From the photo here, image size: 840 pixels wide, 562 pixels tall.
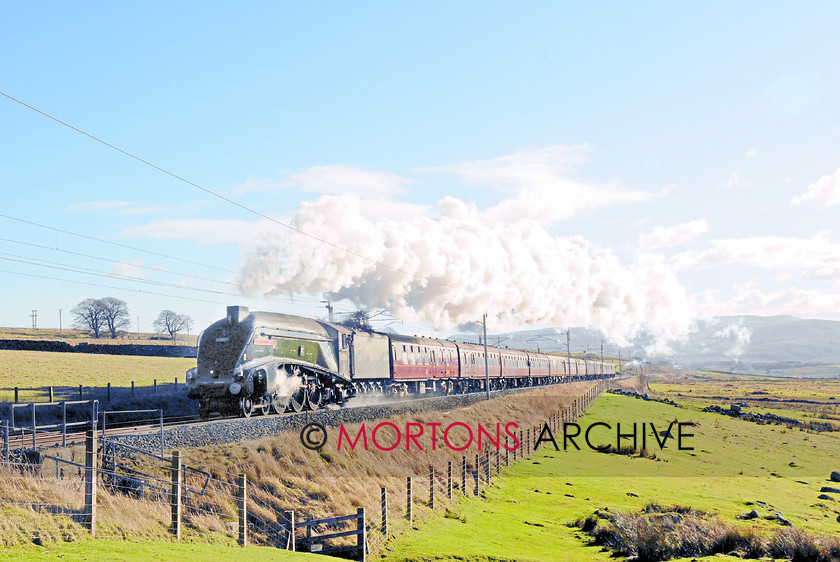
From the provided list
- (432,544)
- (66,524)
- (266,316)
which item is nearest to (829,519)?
(432,544)

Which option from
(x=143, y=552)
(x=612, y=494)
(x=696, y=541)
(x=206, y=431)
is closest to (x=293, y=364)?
(x=206, y=431)

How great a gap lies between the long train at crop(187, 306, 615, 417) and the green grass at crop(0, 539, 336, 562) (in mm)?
13252

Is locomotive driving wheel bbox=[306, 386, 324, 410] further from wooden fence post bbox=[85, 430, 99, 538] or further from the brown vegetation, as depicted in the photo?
wooden fence post bbox=[85, 430, 99, 538]

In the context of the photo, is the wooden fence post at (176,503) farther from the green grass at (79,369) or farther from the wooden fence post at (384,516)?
the green grass at (79,369)

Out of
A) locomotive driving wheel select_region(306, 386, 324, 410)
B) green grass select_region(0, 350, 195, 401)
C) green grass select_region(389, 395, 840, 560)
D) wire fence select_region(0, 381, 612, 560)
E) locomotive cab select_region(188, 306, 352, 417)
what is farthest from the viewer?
green grass select_region(0, 350, 195, 401)

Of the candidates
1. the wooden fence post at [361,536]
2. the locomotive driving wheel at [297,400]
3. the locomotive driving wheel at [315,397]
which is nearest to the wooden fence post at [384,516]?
the wooden fence post at [361,536]

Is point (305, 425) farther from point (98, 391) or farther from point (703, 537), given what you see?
point (98, 391)

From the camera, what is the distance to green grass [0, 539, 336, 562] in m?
9.65

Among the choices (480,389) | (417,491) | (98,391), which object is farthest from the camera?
(480,389)

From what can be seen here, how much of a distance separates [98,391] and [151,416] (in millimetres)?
9417

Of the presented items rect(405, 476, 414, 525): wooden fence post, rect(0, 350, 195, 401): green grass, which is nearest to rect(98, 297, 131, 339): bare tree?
rect(0, 350, 195, 401): green grass

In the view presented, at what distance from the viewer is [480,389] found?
61.7m

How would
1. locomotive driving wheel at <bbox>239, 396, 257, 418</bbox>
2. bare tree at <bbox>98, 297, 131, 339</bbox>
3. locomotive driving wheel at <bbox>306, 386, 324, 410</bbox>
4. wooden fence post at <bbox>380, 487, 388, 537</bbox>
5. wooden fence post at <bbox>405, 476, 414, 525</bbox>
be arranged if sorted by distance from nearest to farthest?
wooden fence post at <bbox>380, 487, 388, 537</bbox> → wooden fence post at <bbox>405, 476, 414, 525</bbox> → locomotive driving wheel at <bbox>239, 396, 257, 418</bbox> → locomotive driving wheel at <bbox>306, 386, 324, 410</bbox> → bare tree at <bbox>98, 297, 131, 339</bbox>

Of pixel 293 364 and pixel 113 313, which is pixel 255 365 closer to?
pixel 293 364
